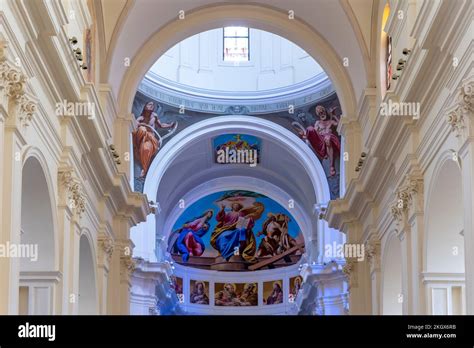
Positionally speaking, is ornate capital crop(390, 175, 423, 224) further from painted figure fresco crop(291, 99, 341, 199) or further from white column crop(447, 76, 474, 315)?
painted figure fresco crop(291, 99, 341, 199)

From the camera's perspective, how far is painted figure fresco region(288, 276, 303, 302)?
35.0 metres

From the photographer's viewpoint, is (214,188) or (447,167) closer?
(447,167)

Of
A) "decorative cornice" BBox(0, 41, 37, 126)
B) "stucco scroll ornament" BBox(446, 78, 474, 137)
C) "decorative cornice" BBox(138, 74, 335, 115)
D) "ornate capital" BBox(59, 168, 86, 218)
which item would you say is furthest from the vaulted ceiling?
"decorative cornice" BBox(138, 74, 335, 115)

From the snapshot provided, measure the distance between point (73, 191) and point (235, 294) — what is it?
70.6 ft

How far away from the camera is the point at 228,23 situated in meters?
19.9

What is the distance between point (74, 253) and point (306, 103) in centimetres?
1538

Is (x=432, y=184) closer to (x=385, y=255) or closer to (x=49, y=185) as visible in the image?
(x=385, y=255)

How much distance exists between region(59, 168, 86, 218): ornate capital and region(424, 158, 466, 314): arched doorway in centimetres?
478

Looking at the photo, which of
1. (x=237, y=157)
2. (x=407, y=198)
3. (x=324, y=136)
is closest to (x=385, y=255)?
(x=407, y=198)

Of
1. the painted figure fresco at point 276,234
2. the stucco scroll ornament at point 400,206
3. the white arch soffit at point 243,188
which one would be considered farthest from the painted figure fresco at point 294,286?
the stucco scroll ornament at point 400,206
